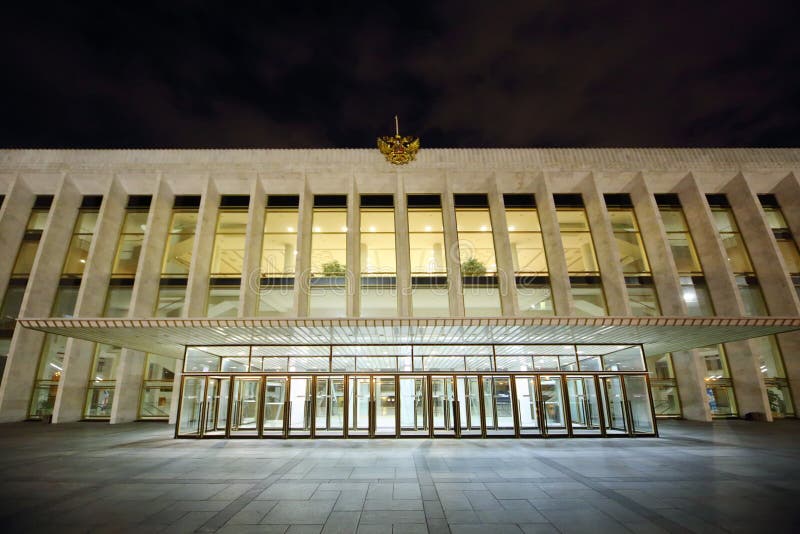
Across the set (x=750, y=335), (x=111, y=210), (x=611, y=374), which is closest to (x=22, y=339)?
(x=111, y=210)

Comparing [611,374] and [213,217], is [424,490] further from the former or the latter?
[213,217]

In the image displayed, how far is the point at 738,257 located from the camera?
2156 centimetres

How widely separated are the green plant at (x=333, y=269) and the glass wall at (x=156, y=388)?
8.97 m

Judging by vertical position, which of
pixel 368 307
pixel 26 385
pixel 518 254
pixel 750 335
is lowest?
pixel 26 385

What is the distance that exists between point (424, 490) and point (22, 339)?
22269 millimetres

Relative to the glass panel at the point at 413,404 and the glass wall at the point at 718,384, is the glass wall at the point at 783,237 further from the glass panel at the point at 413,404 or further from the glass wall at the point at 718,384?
the glass panel at the point at 413,404

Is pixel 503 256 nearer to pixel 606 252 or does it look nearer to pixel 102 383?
pixel 606 252

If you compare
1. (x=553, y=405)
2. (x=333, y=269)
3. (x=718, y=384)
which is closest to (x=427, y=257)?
(x=333, y=269)

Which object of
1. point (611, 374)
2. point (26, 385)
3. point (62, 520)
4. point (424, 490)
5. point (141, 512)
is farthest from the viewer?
point (26, 385)

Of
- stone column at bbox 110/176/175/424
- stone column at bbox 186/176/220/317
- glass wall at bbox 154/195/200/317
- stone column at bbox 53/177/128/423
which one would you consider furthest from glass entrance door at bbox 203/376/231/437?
stone column at bbox 53/177/128/423

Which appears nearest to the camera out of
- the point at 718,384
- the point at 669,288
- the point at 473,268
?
the point at 718,384

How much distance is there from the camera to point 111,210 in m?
20.9

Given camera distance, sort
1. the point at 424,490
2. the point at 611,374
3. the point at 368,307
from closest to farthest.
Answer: the point at 424,490, the point at 611,374, the point at 368,307

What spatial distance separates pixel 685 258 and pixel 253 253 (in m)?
23.9
